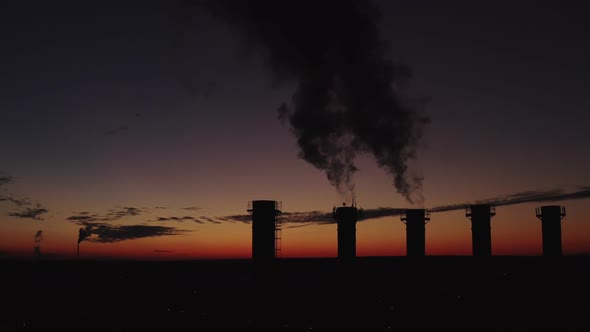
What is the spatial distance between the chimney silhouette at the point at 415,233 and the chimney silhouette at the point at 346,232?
510 cm

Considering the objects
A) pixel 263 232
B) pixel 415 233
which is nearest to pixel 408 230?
pixel 415 233

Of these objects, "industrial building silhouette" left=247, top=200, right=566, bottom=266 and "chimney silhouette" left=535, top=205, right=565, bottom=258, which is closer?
"industrial building silhouette" left=247, top=200, right=566, bottom=266

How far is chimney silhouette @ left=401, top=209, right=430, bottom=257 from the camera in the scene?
42469mm

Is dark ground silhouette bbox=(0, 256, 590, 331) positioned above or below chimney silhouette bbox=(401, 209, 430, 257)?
below

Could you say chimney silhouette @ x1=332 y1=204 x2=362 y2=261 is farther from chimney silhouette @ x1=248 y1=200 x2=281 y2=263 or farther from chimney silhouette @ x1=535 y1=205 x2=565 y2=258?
chimney silhouette @ x1=535 y1=205 x2=565 y2=258

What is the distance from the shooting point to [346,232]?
4053 cm

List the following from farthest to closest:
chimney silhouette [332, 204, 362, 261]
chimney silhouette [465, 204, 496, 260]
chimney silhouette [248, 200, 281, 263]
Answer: chimney silhouette [465, 204, 496, 260], chimney silhouette [332, 204, 362, 261], chimney silhouette [248, 200, 281, 263]

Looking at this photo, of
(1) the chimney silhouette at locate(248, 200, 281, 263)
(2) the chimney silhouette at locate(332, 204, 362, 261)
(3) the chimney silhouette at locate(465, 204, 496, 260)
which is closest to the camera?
(1) the chimney silhouette at locate(248, 200, 281, 263)

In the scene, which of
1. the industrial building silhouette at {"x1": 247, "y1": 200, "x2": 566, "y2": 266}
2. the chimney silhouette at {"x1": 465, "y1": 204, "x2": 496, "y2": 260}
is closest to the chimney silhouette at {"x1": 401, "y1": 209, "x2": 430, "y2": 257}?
the industrial building silhouette at {"x1": 247, "y1": 200, "x2": 566, "y2": 266}

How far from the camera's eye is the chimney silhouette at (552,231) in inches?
1893

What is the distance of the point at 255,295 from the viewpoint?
35719 mm

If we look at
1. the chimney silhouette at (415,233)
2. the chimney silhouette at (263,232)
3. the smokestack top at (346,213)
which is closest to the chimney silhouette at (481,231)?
the chimney silhouette at (415,233)

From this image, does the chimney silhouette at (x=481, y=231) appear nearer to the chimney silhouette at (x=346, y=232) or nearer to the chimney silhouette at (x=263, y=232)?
the chimney silhouette at (x=346, y=232)

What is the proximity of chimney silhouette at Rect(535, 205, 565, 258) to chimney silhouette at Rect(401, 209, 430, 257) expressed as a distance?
14305 mm
